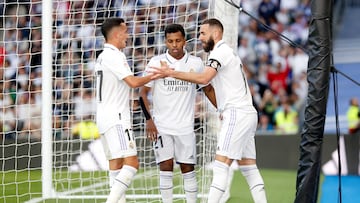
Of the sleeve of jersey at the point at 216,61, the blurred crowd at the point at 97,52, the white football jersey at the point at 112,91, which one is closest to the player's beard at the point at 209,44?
the sleeve of jersey at the point at 216,61

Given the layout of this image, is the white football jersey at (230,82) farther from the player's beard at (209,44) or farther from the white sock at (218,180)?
the white sock at (218,180)

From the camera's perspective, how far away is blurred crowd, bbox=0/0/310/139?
11234 mm

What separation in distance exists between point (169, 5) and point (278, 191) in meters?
3.33

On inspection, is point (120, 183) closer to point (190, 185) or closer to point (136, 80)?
point (136, 80)

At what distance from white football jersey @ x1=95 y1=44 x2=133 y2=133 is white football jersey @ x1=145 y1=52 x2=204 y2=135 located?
719mm

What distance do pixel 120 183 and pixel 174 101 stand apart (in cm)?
125

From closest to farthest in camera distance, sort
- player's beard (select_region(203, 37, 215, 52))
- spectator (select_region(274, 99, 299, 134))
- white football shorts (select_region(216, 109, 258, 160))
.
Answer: white football shorts (select_region(216, 109, 258, 160)) < player's beard (select_region(203, 37, 215, 52)) < spectator (select_region(274, 99, 299, 134))

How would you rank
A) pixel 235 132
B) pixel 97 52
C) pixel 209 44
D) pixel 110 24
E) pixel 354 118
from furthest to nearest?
pixel 354 118, pixel 97 52, pixel 209 44, pixel 110 24, pixel 235 132

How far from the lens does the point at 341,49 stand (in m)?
23.0

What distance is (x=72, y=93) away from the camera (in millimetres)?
12586

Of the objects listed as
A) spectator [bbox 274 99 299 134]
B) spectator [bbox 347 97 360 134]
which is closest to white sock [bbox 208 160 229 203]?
spectator [bbox 347 97 360 134]

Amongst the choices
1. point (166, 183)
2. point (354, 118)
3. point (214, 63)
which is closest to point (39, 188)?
point (166, 183)

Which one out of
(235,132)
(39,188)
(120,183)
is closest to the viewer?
(120,183)

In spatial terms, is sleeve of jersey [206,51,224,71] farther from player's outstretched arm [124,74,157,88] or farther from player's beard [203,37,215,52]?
player's outstretched arm [124,74,157,88]
